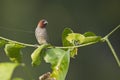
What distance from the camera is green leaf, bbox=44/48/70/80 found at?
0.72 m

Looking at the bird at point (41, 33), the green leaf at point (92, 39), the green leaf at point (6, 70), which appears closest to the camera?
the green leaf at point (6, 70)

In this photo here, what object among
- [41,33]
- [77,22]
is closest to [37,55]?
A: [41,33]

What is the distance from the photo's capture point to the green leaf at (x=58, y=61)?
0.72 metres

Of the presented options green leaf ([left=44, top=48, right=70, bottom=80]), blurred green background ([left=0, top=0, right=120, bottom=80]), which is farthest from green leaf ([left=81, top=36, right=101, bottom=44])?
blurred green background ([left=0, top=0, right=120, bottom=80])

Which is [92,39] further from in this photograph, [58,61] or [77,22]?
[77,22]

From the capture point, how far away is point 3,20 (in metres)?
6.73

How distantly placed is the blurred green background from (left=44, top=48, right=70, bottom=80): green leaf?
5.36 m

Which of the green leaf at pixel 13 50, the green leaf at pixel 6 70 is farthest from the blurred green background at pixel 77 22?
the green leaf at pixel 6 70

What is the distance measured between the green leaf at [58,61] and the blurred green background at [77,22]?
5.36 meters

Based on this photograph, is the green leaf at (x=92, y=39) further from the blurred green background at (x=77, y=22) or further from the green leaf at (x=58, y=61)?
the blurred green background at (x=77, y=22)

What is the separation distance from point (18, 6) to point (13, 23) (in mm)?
591

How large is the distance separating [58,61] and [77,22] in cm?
636

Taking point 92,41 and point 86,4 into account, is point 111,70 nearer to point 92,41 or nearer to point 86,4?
point 86,4

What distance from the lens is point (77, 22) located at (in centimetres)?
708
